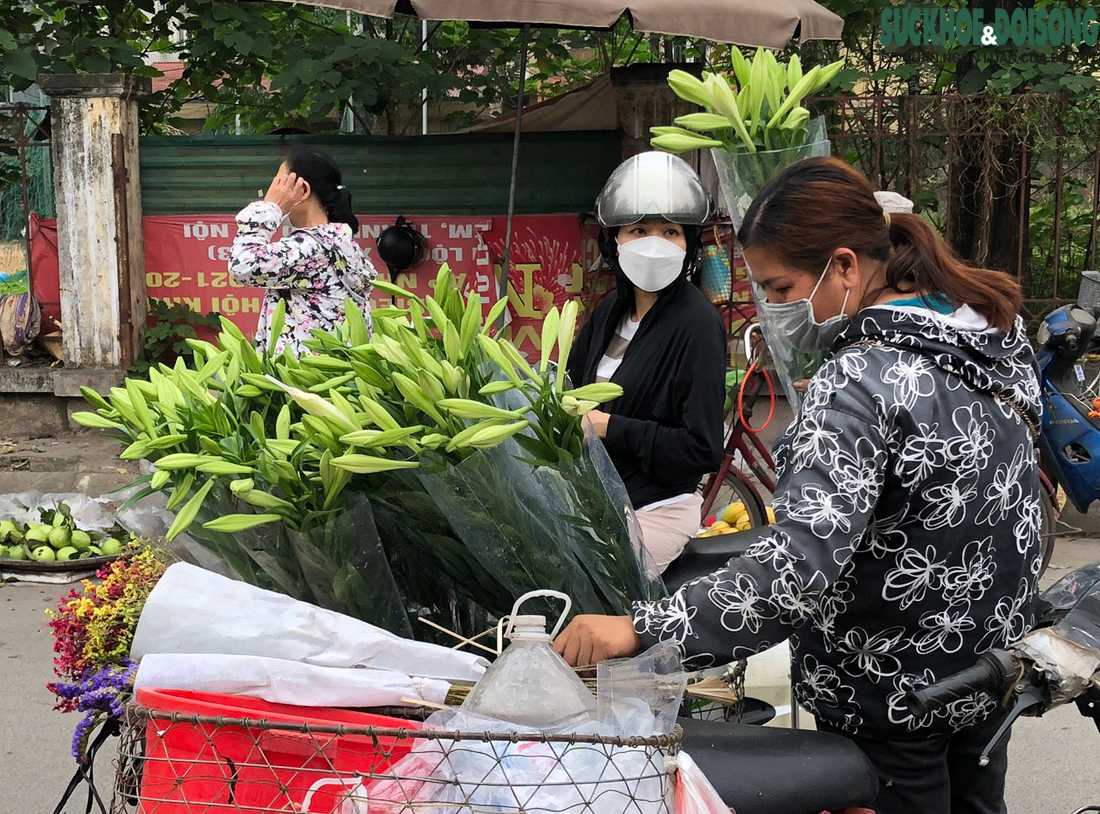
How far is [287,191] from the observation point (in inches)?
174

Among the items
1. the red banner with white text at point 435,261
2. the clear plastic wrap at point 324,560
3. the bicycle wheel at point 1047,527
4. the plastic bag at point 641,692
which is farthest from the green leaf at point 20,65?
the plastic bag at point 641,692

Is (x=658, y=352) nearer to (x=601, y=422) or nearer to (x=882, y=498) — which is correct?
(x=601, y=422)

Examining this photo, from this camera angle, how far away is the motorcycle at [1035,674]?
1.66 metres

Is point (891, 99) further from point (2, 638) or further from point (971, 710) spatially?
point (971, 710)

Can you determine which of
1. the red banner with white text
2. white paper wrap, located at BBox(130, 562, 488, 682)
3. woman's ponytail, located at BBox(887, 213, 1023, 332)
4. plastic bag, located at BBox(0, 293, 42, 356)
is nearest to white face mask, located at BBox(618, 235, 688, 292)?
woman's ponytail, located at BBox(887, 213, 1023, 332)

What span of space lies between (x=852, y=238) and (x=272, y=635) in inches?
37.9

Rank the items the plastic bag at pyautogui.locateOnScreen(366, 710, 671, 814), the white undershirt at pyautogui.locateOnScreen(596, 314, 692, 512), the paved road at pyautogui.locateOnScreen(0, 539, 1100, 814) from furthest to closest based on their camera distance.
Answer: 1. the paved road at pyautogui.locateOnScreen(0, 539, 1100, 814)
2. the white undershirt at pyautogui.locateOnScreen(596, 314, 692, 512)
3. the plastic bag at pyautogui.locateOnScreen(366, 710, 671, 814)

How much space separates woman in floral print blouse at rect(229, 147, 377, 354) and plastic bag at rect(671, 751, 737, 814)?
315 cm

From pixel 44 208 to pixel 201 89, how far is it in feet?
5.08

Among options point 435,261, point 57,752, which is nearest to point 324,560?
point 57,752

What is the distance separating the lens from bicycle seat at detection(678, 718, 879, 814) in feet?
5.09

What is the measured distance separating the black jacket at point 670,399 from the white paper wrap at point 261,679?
1.33 metres

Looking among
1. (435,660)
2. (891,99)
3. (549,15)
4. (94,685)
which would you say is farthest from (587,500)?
(891,99)

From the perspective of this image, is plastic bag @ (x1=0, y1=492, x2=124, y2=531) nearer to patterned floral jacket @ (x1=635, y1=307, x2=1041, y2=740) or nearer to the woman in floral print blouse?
the woman in floral print blouse
